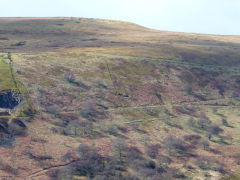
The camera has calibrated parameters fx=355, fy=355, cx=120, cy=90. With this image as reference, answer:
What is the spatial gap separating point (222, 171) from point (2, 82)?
62896mm

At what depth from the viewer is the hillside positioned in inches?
2876

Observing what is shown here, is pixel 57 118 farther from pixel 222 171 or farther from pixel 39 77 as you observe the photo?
pixel 222 171

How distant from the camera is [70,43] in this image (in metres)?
186

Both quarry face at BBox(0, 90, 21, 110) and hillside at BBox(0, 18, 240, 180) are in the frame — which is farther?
quarry face at BBox(0, 90, 21, 110)

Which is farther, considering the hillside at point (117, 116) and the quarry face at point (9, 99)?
the quarry face at point (9, 99)

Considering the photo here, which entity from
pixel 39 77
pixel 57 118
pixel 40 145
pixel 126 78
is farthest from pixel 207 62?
pixel 40 145

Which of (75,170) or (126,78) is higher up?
(126,78)

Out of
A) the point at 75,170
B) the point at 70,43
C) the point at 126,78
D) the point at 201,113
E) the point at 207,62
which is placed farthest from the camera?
the point at 70,43

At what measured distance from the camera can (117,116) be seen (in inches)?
3912

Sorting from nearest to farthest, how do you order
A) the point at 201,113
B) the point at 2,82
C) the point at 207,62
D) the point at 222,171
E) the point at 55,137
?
the point at 222,171
the point at 55,137
the point at 2,82
the point at 201,113
the point at 207,62

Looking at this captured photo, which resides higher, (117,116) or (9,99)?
(9,99)

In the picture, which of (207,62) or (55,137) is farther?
(207,62)

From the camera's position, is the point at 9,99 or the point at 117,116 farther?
the point at 117,116

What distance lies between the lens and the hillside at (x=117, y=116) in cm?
7306
